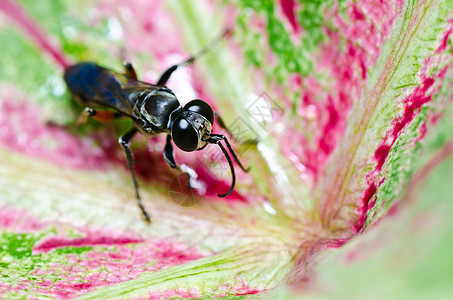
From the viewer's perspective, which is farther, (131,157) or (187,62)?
(187,62)

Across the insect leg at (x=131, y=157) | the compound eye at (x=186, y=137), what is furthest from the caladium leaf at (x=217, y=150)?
the compound eye at (x=186, y=137)

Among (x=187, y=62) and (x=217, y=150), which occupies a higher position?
(x=187, y=62)

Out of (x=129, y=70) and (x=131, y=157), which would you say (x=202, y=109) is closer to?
(x=131, y=157)

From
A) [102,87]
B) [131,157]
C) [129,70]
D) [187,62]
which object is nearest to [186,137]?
[131,157]

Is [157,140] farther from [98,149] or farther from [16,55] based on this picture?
[16,55]

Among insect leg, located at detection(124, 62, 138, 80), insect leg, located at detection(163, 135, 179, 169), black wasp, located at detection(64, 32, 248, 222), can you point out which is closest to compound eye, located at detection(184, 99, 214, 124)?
black wasp, located at detection(64, 32, 248, 222)

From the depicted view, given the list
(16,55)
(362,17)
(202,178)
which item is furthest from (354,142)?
(16,55)

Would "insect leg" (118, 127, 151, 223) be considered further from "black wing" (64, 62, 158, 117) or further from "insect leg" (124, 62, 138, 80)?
"insect leg" (124, 62, 138, 80)

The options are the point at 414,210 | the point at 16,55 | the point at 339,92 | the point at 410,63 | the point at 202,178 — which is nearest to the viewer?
the point at 414,210
